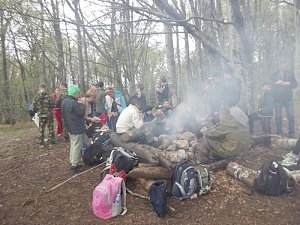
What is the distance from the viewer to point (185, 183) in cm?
459

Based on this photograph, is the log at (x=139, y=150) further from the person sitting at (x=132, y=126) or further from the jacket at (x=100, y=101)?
the jacket at (x=100, y=101)

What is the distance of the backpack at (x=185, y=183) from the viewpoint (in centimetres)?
459

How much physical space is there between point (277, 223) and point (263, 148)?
3.02m

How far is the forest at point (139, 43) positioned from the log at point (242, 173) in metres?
2.85

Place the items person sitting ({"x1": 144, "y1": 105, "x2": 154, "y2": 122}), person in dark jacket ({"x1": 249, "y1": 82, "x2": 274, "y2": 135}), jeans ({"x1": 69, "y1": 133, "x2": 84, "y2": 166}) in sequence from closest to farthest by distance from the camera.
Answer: jeans ({"x1": 69, "y1": 133, "x2": 84, "y2": 166})
person in dark jacket ({"x1": 249, "y1": 82, "x2": 274, "y2": 135})
person sitting ({"x1": 144, "y1": 105, "x2": 154, "y2": 122})

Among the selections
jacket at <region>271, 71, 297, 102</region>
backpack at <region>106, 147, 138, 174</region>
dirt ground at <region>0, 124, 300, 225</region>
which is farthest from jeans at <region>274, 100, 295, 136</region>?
backpack at <region>106, 147, 138, 174</region>

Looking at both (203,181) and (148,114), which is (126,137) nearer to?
(203,181)

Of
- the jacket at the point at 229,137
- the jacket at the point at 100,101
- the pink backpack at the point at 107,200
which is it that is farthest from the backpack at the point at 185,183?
the jacket at the point at 100,101

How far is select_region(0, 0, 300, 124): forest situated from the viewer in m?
6.43

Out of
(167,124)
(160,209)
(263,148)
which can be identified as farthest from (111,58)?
(160,209)

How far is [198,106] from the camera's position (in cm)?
977

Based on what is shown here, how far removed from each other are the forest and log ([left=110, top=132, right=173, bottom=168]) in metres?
2.36

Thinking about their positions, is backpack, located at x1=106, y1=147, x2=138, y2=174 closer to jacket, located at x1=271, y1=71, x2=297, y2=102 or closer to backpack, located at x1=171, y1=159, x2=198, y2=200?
backpack, located at x1=171, y1=159, x2=198, y2=200

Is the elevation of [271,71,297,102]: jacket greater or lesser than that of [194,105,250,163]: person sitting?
greater
